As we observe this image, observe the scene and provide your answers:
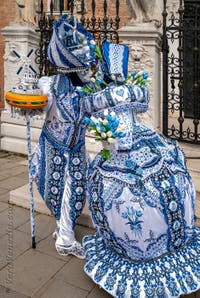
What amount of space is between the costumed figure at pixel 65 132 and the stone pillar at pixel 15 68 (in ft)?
12.3

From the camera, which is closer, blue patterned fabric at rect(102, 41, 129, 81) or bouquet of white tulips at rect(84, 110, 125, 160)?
bouquet of white tulips at rect(84, 110, 125, 160)

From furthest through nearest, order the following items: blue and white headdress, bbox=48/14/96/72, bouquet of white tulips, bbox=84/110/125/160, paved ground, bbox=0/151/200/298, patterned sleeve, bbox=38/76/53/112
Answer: patterned sleeve, bbox=38/76/53/112
blue and white headdress, bbox=48/14/96/72
paved ground, bbox=0/151/200/298
bouquet of white tulips, bbox=84/110/125/160

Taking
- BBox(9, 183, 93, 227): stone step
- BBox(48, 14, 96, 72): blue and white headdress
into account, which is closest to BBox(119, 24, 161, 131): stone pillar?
BBox(9, 183, 93, 227): stone step

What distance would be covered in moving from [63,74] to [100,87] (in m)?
0.78

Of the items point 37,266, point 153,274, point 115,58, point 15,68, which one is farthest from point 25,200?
point 15,68

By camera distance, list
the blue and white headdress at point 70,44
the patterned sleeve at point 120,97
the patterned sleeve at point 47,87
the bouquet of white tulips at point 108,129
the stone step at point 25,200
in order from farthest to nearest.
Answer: the stone step at point 25,200 < the patterned sleeve at point 47,87 < the blue and white headdress at point 70,44 < the patterned sleeve at point 120,97 < the bouquet of white tulips at point 108,129

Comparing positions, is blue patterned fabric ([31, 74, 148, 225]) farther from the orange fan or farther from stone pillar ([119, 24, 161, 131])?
stone pillar ([119, 24, 161, 131])

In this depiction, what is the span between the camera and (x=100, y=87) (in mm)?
2828

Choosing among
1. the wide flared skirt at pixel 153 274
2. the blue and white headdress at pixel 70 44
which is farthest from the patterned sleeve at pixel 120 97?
the wide flared skirt at pixel 153 274

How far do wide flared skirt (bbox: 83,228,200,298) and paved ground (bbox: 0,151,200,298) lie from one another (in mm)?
350

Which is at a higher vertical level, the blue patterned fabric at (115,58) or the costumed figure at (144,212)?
the blue patterned fabric at (115,58)

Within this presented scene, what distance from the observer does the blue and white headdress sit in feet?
10.8

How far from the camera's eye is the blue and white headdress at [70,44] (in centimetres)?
329

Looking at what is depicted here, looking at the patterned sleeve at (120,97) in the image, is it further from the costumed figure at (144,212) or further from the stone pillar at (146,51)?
the stone pillar at (146,51)
